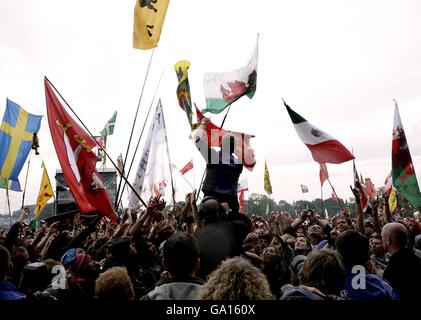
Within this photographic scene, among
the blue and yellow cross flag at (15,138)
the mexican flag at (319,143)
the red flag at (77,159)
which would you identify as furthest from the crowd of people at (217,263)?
the blue and yellow cross flag at (15,138)

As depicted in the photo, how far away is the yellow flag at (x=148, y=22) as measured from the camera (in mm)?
8422

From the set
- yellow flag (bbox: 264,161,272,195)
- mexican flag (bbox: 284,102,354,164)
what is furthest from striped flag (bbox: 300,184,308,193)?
mexican flag (bbox: 284,102,354,164)

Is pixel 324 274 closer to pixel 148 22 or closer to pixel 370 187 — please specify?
pixel 148 22

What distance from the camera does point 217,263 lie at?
4211 mm

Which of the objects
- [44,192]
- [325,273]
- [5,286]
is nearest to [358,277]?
[325,273]

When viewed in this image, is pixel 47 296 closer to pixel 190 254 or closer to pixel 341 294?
pixel 190 254

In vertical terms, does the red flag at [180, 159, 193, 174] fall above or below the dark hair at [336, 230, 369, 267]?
above

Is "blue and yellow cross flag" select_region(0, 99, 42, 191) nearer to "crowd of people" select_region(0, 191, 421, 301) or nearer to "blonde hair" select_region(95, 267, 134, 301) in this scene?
"crowd of people" select_region(0, 191, 421, 301)

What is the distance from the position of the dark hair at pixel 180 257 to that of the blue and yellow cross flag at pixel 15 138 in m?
7.16

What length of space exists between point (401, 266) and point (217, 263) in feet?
5.77

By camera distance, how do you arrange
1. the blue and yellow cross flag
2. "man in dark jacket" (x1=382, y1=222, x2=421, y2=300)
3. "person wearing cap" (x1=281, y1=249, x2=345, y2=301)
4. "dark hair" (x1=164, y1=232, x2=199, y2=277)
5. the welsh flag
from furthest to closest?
A: the blue and yellow cross flag, the welsh flag, "man in dark jacket" (x1=382, y1=222, x2=421, y2=300), "dark hair" (x1=164, y1=232, x2=199, y2=277), "person wearing cap" (x1=281, y1=249, x2=345, y2=301)

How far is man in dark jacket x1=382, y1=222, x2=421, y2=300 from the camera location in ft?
12.5

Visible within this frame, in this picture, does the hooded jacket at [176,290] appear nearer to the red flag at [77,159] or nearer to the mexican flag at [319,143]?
the red flag at [77,159]

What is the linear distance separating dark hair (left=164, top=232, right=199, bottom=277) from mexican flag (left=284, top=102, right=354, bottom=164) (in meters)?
5.56
